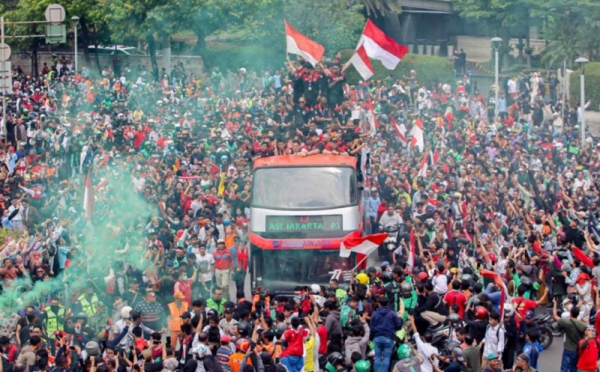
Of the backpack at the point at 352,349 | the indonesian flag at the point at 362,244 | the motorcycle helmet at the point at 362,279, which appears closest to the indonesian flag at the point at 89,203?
the indonesian flag at the point at 362,244

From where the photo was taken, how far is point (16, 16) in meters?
54.6

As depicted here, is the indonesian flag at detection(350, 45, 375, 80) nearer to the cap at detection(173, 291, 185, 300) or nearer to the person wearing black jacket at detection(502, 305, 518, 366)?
the cap at detection(173, 291, 185, 300)

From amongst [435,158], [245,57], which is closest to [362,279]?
[435,158]

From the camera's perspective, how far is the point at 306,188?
67.2 feet

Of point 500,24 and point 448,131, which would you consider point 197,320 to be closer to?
point 448,131

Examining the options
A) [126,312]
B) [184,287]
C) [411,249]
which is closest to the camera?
[126,312]

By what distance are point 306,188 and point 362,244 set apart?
1698 millimetres

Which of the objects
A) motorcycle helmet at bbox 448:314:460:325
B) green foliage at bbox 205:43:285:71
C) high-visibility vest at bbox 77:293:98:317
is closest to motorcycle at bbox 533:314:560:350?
motorcycle helmet at bbox 448:314:460:325

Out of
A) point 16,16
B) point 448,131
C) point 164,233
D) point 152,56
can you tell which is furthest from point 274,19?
point 164,233

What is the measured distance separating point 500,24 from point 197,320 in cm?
4002

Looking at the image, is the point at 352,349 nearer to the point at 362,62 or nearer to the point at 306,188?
the point at 306,188

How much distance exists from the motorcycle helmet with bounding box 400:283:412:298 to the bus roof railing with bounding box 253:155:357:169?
179 inches

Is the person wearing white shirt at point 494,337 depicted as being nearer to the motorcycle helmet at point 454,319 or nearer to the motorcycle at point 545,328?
the motorcycle helmet at point 454,319

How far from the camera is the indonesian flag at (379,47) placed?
26.4 meters
